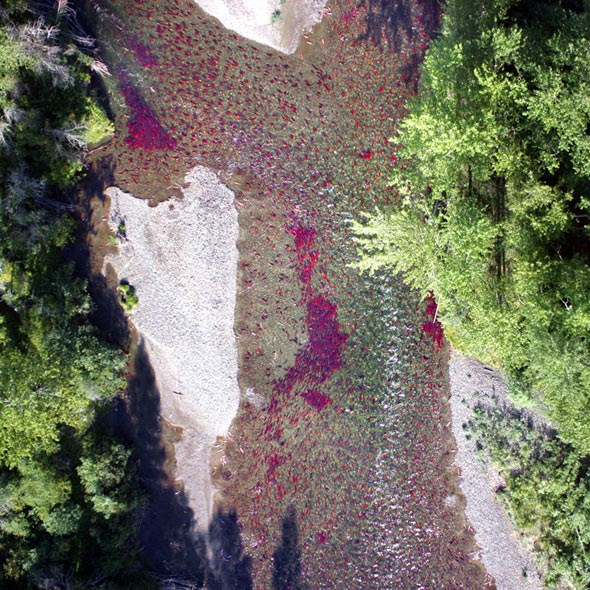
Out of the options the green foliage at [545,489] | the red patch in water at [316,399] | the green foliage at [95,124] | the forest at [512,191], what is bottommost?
the red patch in water at [316,399]

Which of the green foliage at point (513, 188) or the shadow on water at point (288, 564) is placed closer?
the green foliage at point (513, 188)

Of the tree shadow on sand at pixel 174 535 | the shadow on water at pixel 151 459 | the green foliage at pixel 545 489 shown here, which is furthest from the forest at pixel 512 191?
the tree shadow on sand at pixel 174 535

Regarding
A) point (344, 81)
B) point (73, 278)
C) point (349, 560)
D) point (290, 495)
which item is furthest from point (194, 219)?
point (349, 560)

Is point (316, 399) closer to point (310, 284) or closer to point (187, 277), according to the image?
point (310, 284)

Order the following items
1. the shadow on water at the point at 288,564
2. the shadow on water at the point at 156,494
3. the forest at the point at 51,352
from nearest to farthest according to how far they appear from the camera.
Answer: the forest at the point at 51,352 → the shadow on water at the point at 156,494 → the shadow on water at the point at 288,564

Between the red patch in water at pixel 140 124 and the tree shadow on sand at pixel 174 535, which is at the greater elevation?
the red patch in water at pixel 140 124

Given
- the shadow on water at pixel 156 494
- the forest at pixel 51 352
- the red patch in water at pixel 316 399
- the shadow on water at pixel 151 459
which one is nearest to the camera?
the forest at pixel 51 352

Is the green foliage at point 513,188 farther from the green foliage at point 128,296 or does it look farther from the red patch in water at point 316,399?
the green foliage at point 128,296
